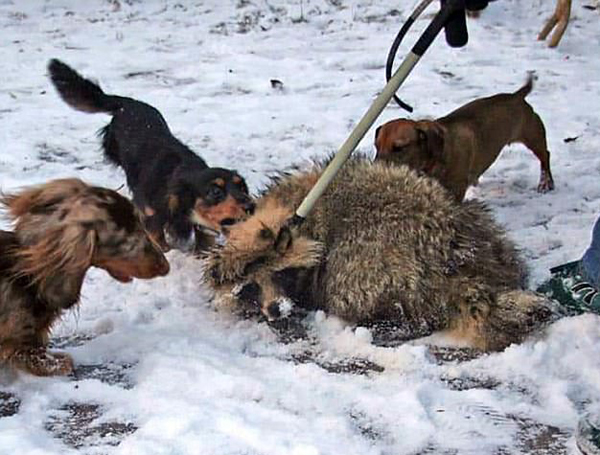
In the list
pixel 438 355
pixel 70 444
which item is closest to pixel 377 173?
pixel 438 355

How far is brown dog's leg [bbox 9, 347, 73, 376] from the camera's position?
3385mm

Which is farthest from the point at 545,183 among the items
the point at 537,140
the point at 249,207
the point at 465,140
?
the point at 249,207

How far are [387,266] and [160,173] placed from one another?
5.03ft

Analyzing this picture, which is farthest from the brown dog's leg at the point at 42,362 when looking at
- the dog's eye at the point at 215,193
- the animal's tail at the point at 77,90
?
the animal's tail at the point at 77,90

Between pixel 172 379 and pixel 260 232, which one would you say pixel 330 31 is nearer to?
pixel 260 232

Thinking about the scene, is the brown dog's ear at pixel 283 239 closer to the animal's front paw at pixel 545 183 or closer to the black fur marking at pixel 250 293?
the black fur marking at pixel 250 293

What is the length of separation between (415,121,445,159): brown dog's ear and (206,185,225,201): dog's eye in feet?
4.25

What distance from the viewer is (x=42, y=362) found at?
3.43 m

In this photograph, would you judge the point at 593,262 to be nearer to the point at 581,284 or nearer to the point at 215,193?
the point at 581,284

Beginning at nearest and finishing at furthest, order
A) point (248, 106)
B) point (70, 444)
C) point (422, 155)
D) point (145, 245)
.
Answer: point (70, 444) → point (145, 245) → point (422, 155) → point (248, 106)

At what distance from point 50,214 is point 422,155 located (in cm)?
248

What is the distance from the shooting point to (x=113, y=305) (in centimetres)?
402

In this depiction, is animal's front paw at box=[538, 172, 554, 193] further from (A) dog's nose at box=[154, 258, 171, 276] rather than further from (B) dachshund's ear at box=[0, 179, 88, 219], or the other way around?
(B) dachshund's ear at box=[0, 179, 88, 219]

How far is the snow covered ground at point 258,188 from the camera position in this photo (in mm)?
3145
